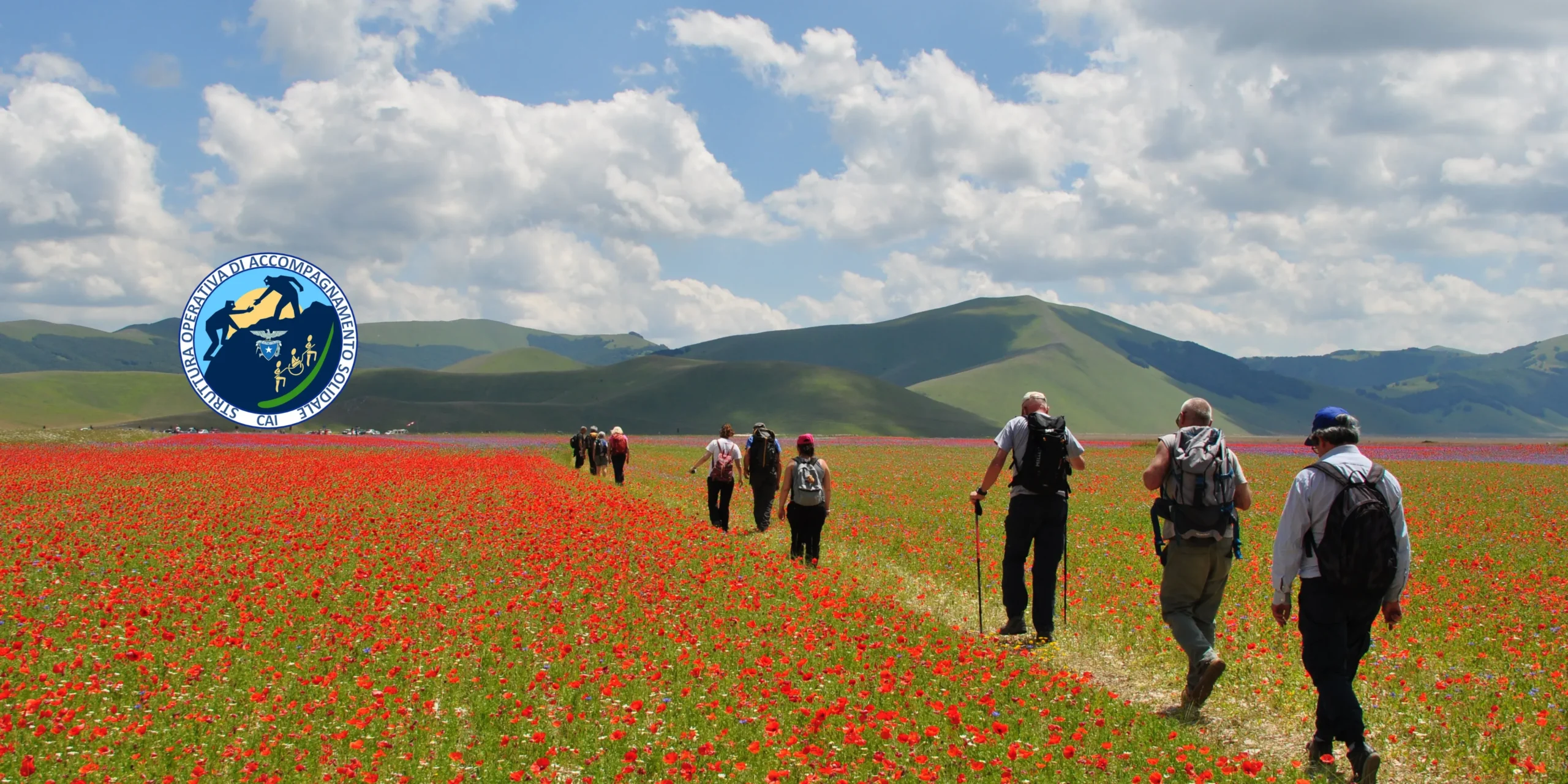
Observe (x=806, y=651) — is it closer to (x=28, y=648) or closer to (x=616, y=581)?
(x=616, y=581)

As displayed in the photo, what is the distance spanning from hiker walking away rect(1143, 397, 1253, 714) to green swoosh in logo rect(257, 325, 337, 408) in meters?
27.0

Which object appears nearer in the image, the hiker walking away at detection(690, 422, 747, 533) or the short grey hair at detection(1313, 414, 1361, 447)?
the short grey hair at detection(1313, 414, 1361, 447)

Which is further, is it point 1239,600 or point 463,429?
point 463,429

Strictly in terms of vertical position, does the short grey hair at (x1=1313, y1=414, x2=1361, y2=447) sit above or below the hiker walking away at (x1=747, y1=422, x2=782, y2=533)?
above

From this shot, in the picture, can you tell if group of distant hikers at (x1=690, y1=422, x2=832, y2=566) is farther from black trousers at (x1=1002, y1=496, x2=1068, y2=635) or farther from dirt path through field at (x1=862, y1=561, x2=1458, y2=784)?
black trousers at (x1=1002, y1=496, x2=1068, y2=635)

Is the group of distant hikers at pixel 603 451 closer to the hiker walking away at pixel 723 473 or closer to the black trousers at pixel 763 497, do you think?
the hiker walking away at pixel 723 473

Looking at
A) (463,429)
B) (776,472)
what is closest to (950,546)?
(776,472)

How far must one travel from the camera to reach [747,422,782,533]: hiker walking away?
18.6 m

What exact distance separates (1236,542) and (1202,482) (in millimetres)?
821

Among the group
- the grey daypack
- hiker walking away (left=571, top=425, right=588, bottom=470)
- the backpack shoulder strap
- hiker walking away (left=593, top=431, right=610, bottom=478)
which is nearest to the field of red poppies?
the grey daypack

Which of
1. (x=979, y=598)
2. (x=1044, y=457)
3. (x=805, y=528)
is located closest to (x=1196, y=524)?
(x=1044, y=457)

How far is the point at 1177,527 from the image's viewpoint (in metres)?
8.92

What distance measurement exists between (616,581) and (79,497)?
42.9 ft

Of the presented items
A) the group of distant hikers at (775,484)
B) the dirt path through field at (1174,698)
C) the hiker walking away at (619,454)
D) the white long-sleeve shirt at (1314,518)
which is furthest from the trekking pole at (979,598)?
the hiker walking away at (619,454)
